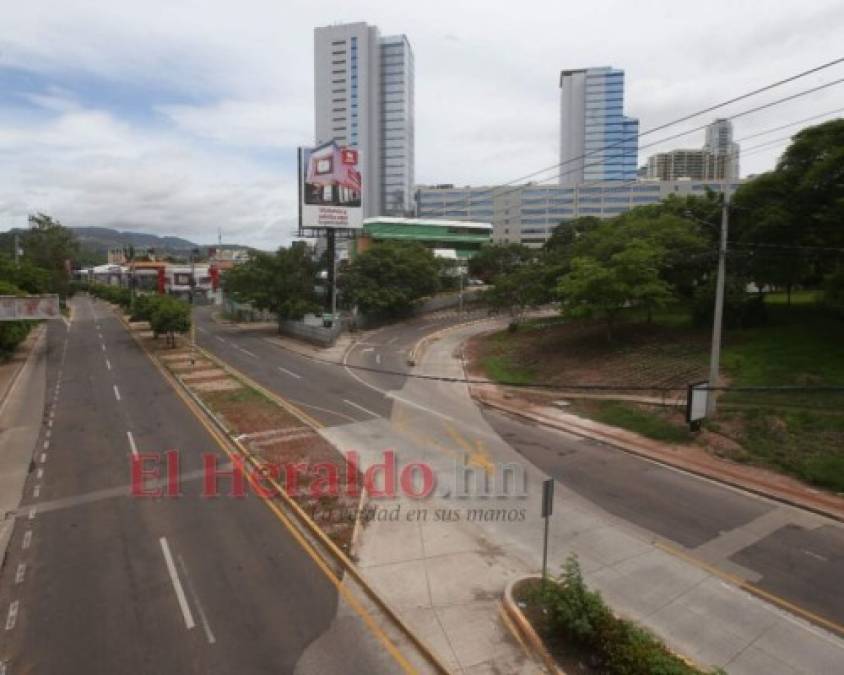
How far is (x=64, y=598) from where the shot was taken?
10711mm

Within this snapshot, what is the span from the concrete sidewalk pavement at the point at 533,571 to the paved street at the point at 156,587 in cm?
133

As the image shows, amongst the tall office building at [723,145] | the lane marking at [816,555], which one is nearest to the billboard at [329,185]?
the tall office building at [723,145]

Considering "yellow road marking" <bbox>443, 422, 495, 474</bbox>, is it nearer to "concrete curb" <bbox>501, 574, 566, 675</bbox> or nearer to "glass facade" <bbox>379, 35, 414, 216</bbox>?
"concrete curb" <bbox>501, 574, 566, 675</bbox>

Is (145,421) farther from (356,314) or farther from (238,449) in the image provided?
(356,314)

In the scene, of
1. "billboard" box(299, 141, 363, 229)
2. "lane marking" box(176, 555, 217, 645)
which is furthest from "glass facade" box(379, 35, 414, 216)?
"lane marking" box(176, 555, 217, 645)

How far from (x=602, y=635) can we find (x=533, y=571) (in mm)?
3231

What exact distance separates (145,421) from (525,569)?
18516 millimetres

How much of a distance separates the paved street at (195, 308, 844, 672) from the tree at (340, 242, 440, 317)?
89.2 feet

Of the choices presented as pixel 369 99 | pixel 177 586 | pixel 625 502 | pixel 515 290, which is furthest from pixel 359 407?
pixel 369 99

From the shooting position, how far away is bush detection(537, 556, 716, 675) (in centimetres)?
778

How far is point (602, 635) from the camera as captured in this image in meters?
8.40

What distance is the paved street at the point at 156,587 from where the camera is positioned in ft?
29.6

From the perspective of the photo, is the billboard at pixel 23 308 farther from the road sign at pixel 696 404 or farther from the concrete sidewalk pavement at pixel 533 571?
the road sign at pixel 696 404

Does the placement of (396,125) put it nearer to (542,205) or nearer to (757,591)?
(542,205)
